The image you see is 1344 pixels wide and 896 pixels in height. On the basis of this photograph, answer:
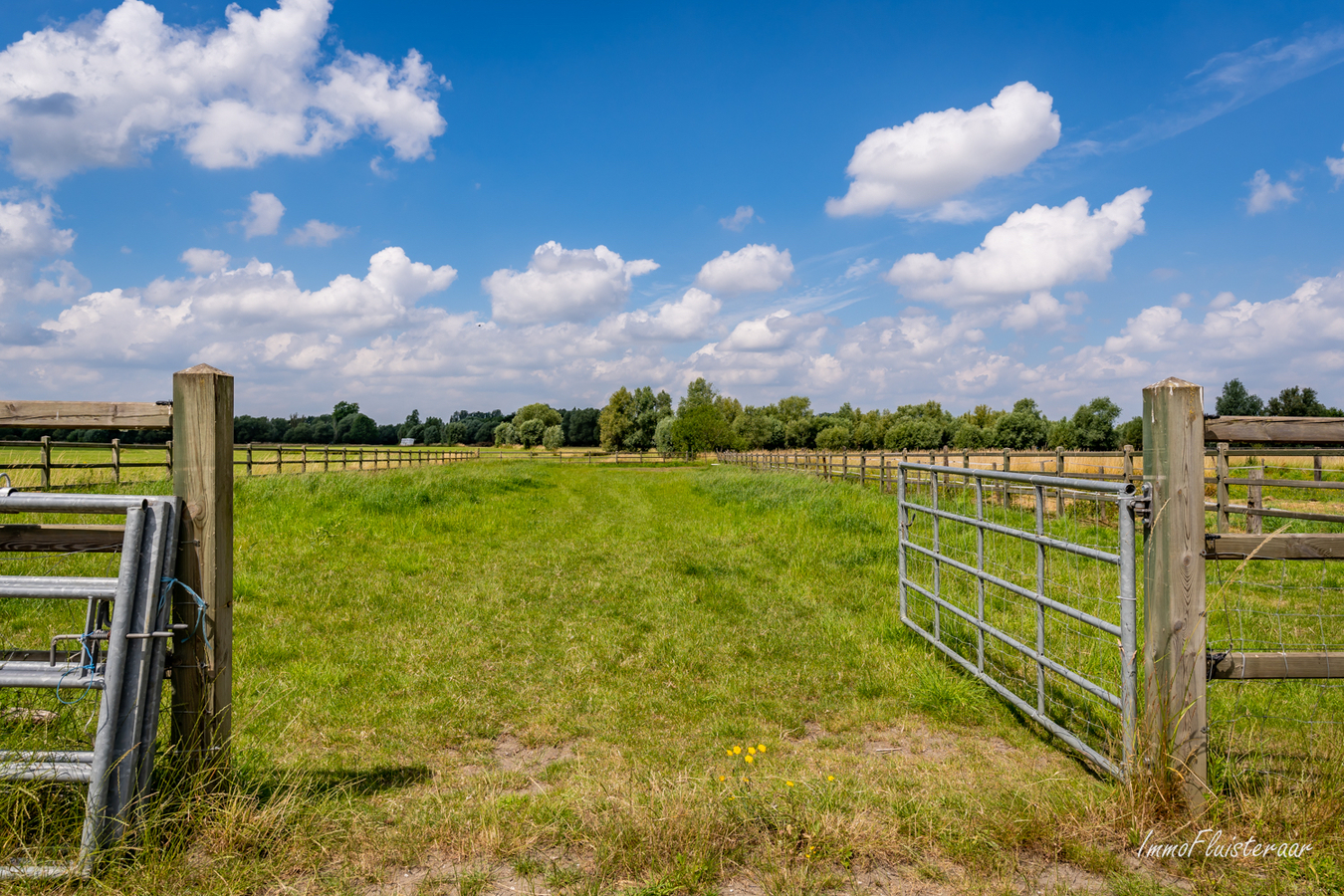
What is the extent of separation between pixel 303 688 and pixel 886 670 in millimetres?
4332

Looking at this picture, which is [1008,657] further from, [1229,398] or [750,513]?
[1229,398]

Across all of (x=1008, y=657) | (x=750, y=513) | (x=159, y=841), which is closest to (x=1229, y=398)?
(x=750, y=513)

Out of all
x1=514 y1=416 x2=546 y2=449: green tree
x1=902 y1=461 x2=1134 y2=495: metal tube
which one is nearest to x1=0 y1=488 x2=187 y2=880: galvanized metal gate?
x1=902 y1=461 x2=1134 y2=495: metal tube

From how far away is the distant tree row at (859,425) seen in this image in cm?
7156

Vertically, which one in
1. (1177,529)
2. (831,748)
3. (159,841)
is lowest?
(831,748)

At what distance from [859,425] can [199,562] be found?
344 ft

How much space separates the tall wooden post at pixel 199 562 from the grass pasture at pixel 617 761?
0.74 feet

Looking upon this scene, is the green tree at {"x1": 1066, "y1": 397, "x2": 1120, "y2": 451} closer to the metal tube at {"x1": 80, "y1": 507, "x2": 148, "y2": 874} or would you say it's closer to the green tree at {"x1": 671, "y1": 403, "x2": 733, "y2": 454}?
the green tree at {"x1": 671, "y1": 403, "x2": 733, "y2": 454}

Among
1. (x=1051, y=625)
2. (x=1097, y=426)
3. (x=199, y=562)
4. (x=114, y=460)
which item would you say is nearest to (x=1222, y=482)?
(x=1051, y=625)

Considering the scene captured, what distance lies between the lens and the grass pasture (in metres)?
2.60

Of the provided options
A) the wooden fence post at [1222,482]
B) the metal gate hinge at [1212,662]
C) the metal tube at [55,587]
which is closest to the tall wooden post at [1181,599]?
the metal gate hinge at [1212,662]

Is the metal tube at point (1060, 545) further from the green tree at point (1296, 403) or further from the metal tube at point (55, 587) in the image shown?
the green tree at point (1296, 403)

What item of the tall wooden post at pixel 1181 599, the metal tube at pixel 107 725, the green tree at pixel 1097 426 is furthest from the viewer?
the green tree at pixel 1097 426

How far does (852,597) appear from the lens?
24.9 feet
